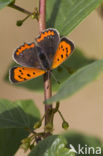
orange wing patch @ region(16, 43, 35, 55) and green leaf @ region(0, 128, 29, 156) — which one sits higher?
orange wing patch @ region(16, 43, 35, 55)

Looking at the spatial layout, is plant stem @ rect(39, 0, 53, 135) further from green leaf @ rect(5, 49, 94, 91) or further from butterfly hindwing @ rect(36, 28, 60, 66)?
green leaf @ rect(5, 49, 94, 91)

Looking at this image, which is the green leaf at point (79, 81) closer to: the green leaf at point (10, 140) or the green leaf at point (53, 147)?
the green leaf at point (53, 147)

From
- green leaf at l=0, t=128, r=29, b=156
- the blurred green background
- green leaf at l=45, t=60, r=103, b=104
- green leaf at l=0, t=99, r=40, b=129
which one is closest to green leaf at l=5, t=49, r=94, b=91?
green leaf at l=0, t=99, r=40, b=129

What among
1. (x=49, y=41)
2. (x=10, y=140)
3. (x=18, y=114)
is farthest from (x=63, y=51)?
(x=10, y=140)

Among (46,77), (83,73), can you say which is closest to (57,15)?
(46,77)

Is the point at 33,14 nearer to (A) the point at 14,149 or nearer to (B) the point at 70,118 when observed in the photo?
(A) the point at 14,149

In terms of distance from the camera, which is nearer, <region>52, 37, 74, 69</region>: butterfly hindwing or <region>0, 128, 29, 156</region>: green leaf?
<region>52, 37, 74, 69</region>: butterfly hindwing

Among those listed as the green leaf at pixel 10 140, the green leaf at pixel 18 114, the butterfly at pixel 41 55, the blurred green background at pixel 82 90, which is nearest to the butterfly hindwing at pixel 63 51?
the butterfly at pixel 41 55
